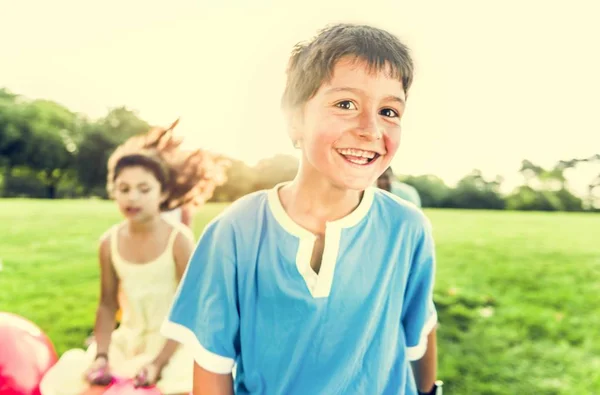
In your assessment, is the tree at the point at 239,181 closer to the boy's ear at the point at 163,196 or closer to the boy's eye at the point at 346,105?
the boy's ear at the point at 163,196

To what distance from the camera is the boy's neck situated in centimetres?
122

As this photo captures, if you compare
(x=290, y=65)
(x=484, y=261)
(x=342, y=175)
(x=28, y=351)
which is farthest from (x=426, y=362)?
(x=484, y=261)

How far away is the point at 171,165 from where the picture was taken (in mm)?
2727

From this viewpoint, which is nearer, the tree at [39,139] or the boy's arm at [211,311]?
the boy's arm at [211,311]

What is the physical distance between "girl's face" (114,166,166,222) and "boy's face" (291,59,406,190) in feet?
5.26

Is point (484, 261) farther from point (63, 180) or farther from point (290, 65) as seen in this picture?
point (63, 180)

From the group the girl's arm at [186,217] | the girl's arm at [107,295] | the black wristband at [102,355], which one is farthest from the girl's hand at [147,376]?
the girl's arm at [186,217]

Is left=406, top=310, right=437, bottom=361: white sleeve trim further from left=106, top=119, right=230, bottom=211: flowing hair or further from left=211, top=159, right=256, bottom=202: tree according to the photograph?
left=211, top=159, right=256, bottom=202: tree

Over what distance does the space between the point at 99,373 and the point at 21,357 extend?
1.57 ft

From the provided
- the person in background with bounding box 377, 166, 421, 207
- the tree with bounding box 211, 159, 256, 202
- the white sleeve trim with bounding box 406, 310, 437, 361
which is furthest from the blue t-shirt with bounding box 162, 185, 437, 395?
the tree with bounding box 211, 159, 256, 202

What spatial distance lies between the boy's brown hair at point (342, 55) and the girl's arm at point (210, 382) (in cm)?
61

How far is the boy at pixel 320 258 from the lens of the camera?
1.11 metres

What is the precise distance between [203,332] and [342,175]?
1.48ft

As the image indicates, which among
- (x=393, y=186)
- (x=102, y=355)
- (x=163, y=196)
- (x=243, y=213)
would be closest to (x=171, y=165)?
(x=163, y=196)
